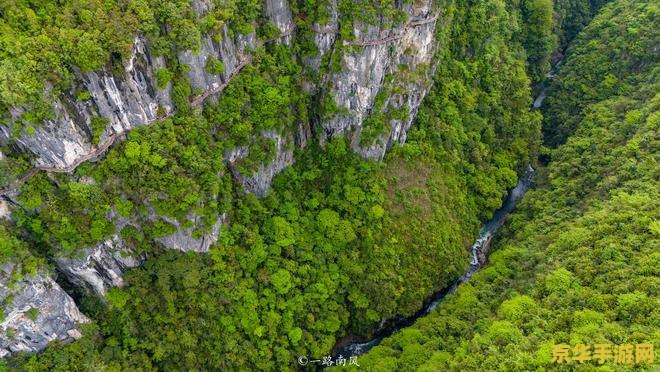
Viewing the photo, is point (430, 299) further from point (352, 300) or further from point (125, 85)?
point (125, 85)

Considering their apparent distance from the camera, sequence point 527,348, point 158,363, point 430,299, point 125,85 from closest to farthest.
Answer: point 125,85, point 527,348, point 158,363, point 430,299

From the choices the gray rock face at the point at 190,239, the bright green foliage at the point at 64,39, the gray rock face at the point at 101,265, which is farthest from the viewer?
the gray rock face at the point at 190,239

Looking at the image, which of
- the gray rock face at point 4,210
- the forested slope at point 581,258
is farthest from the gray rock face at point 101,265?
the forested slope at point 581,258

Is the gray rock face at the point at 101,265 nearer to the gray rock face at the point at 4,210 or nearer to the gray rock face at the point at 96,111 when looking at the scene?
the gray rock face at the point at 4,210

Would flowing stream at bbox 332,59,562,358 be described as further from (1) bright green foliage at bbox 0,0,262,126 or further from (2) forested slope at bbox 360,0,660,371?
(1) bright green foliage at bbox 0,0,262,126

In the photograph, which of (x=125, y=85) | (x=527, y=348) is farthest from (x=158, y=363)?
(x=527, y=348)
